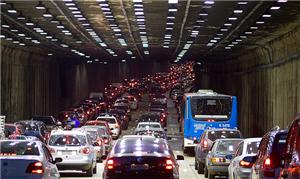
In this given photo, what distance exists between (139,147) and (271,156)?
4.08 m

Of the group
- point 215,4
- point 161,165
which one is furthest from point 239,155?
point 215,4

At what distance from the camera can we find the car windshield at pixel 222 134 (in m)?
33.6

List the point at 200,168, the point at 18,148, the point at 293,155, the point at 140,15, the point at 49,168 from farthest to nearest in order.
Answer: the point at 140,15
the point at 200,168
the point at 18,148
the point at 49,168
the point at 293,155

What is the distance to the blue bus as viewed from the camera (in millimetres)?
42156

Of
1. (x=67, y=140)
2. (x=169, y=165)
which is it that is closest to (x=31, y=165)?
(x=169, y=165)

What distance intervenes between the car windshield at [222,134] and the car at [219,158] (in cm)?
617

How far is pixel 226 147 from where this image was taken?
88.6 feet

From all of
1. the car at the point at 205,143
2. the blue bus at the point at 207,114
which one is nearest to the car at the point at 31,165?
the car at the point at 205,143

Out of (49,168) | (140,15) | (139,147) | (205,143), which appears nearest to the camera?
(49,168)

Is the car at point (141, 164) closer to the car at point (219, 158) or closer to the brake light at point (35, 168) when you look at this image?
the brake light at point (35, 168)

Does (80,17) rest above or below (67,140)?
above

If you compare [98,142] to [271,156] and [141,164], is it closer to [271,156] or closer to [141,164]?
[141,164]

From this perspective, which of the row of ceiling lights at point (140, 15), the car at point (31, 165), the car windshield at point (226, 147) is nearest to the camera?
the car at point (31, 165)

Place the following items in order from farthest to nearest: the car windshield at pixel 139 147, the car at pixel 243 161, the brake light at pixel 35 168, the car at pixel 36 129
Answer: the car at pixel 36 129
the car at pixel 243 161
the car windshield at pixel 139 147
the brake light at pixel 35 168
